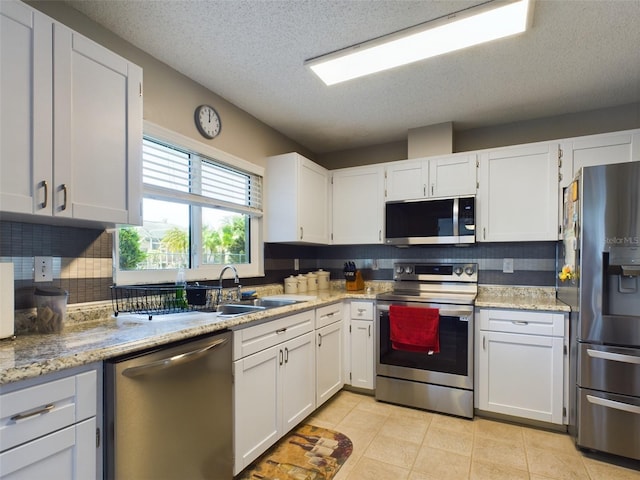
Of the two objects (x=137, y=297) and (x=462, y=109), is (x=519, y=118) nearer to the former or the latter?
(x=462, y=109)

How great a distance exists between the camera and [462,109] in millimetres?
2869

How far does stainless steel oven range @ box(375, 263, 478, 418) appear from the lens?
2.58m

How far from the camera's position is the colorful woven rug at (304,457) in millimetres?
1902

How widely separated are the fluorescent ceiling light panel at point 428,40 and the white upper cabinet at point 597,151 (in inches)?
51.6

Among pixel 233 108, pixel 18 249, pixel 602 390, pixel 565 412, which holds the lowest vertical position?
pixel 565 412

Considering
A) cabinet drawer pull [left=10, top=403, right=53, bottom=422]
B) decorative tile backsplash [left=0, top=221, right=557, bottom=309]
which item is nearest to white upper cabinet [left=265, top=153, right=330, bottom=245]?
decorative tile backsplash [left=0, top=221, right=557, bottom=309]

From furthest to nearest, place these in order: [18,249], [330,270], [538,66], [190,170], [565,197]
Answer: [330,270]
[565,197]
[190,170]
[538,66]
[18,249]

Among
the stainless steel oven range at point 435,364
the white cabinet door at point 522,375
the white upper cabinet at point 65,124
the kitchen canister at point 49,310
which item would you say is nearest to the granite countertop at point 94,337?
the kitchen canister at point 49,310

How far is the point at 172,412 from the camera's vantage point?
1440mm

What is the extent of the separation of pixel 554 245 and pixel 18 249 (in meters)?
3.66

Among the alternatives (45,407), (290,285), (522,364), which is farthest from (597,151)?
(45,407)

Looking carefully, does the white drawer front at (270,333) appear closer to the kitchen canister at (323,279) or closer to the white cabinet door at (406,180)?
the kitchen canister at (323,279)

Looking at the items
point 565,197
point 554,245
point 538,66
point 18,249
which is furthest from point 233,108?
point 554,245

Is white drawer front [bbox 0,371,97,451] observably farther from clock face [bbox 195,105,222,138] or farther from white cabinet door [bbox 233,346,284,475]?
clock face [bbox 195,105,222,138]
